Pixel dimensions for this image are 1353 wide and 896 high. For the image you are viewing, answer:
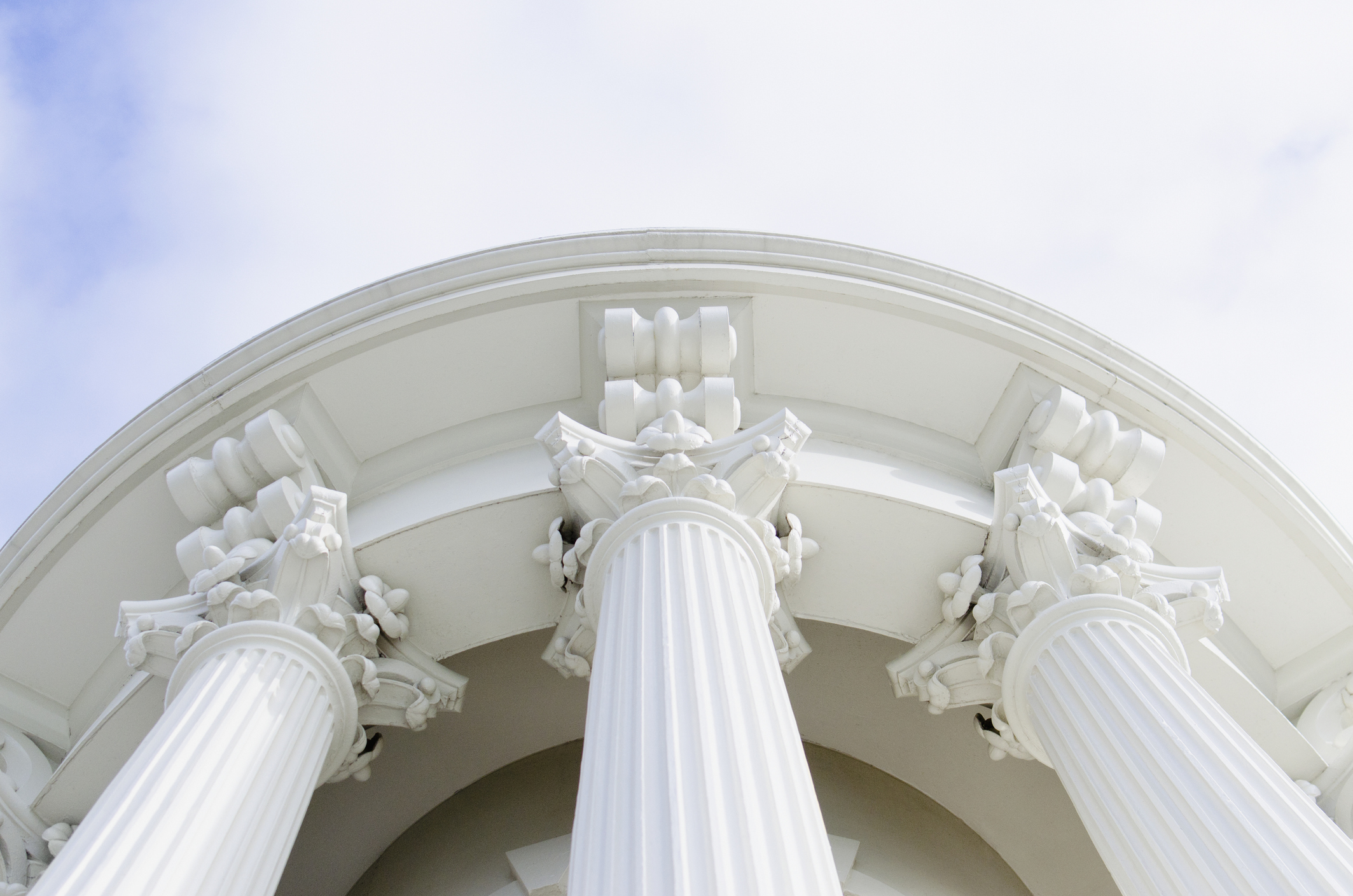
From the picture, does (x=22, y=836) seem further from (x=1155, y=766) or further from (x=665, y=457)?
(x=1155, y=766)

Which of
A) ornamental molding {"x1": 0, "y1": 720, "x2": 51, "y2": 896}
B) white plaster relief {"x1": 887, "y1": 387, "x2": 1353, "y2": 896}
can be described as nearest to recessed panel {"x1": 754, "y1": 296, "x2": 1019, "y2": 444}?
white plaster relief {"x1": 887, "y1": 387, "x2": 1353, "y2": 896}

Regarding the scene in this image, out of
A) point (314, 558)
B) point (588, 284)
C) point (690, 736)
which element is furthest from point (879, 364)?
point (690, 736)

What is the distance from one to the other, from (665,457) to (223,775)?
3.80 metres

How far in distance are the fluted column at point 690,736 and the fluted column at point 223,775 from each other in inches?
91.3

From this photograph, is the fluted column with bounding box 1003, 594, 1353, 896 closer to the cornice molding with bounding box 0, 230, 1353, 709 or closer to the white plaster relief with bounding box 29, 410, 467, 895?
the cornice molding with bounding box 0, 230, 1353, 709

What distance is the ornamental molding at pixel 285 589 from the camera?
27.8ft

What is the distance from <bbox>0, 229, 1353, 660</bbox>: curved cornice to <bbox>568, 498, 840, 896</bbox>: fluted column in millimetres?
3724

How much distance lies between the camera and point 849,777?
43.8 ft

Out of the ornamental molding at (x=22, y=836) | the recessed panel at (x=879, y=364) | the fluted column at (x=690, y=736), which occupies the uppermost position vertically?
the recessed panel at (x=879, y=364)

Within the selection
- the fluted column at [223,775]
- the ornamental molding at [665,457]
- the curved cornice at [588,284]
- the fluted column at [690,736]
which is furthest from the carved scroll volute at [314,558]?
the fluted column at [690,736]

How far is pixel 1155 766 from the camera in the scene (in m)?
6.74

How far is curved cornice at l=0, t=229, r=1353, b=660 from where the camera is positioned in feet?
35.0

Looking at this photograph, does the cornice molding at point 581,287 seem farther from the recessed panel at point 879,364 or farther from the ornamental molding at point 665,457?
the ornamental molding at point 665,457

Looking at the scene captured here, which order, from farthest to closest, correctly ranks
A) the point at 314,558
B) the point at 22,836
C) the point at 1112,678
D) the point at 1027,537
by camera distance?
the point at 22,836
the point at 1027,537
the point at 314,558
the point at 1112,678
